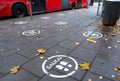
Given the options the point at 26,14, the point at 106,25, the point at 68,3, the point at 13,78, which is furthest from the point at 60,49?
the point at 68,3

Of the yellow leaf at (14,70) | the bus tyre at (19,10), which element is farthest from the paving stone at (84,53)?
the bus tyre at (19,10)

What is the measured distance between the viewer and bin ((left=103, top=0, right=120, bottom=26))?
563 cm

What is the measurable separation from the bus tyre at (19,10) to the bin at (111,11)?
5.66 m

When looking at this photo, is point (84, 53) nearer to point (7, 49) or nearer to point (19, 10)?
point (7, 49)

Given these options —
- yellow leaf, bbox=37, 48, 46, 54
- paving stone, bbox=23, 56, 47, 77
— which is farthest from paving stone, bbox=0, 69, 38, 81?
yellow leaf, bbox=37, 48, 46, 54

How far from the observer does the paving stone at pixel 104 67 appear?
2.45 m

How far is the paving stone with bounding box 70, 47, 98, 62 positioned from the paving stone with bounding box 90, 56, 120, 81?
177 millimetres

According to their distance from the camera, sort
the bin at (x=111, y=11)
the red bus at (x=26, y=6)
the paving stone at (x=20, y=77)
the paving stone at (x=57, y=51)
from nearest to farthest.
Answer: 1. the paving stone at (x=20, y=77)
2. the paving stone at (x=57, y=51)
3. the bin at (x=111, y=11)
4. the red bus at (x=26, y=6)

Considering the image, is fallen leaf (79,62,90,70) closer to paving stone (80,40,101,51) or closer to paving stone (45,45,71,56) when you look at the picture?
paving stone (45,45,71,56)

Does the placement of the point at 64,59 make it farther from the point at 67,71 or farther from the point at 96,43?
the point at 96,43

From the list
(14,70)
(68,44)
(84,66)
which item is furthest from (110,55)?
(14,70)

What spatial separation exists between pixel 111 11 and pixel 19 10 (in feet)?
20.1

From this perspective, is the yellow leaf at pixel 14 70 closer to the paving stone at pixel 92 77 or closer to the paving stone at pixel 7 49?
the paving stone at pixel 7 49

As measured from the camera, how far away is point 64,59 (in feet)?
9.70
